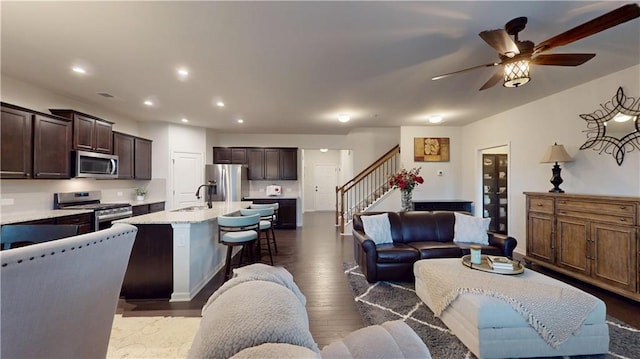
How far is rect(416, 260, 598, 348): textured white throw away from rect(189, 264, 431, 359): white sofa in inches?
63.5

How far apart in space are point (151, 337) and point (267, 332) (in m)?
2.37

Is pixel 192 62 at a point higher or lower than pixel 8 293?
higher

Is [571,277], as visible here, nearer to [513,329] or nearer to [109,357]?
[513,329]

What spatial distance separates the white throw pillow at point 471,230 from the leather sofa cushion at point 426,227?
0.31ft

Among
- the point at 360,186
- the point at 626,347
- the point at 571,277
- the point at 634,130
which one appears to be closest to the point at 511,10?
the point at 634,130

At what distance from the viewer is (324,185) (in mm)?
11516

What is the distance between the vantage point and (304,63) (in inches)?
118

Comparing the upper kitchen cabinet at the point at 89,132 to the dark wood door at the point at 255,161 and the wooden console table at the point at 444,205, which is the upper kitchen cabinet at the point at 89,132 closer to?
the dark wood door at the point at 255,161

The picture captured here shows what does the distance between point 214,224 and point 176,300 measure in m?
1.06

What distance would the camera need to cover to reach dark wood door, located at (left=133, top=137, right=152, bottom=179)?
5586 millimetres

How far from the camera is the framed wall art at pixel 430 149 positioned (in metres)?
6.49

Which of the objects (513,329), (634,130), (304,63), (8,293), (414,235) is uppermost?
(304,63)

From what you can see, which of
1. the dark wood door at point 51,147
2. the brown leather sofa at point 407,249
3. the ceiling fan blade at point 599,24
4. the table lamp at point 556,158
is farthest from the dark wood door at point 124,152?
the table lamp at point 556,158

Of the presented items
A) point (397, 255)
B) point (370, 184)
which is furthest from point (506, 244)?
point (370, 184)
